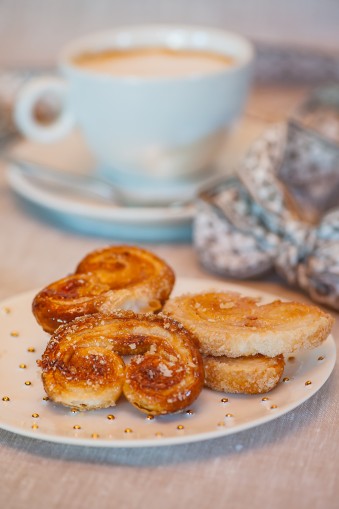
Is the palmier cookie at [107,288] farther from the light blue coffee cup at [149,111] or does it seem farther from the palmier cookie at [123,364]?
the light blue coffee cup at [149,111]

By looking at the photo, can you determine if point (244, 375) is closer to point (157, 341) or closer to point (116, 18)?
point (157, 341)

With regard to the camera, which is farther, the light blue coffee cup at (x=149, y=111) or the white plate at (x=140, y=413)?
the light blue coffee cup at (x=149, y=111)

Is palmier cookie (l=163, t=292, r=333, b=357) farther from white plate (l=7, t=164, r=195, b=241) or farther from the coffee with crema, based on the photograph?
the coffee with crema

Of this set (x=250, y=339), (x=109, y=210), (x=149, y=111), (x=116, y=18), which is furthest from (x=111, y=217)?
(x=116, y=18)

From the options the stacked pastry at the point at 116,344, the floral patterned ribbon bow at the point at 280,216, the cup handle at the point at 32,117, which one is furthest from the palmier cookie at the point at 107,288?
the cup handle at the point at 32,117

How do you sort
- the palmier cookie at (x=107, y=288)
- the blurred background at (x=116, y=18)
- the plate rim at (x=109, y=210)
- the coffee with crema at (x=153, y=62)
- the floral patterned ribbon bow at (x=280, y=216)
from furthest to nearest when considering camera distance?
the blurred background at (x=116, y=18), the coffee with crema at (x=153, y=62), the plate rim at (x=109, y=210), the floral patterned ribbon bow at (x=280, y=216), the palmier cookie at (x=107, y=288)
